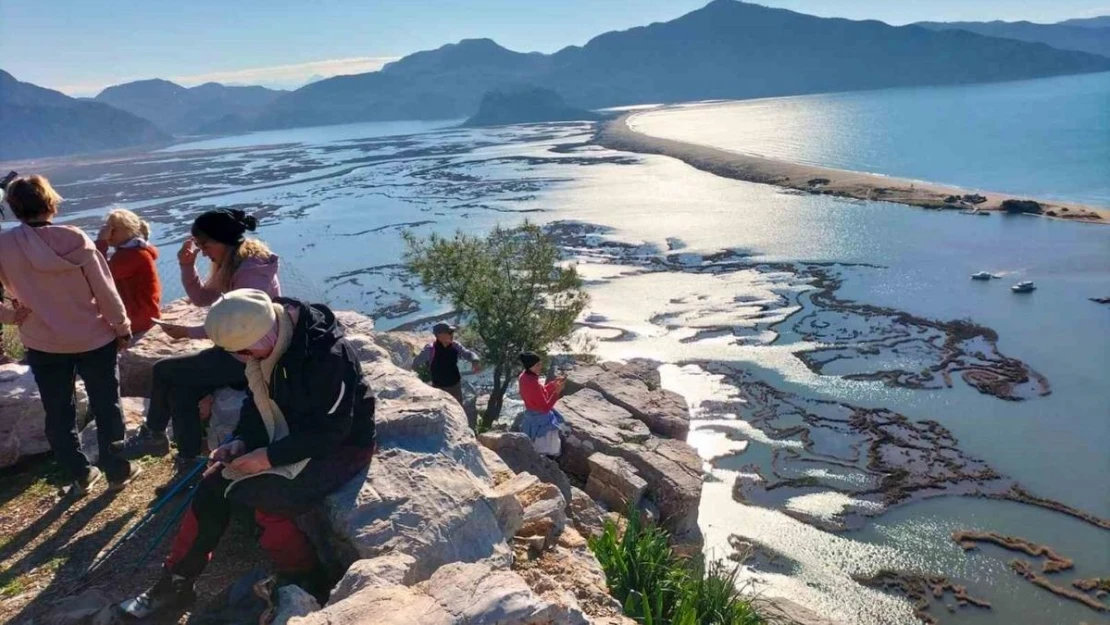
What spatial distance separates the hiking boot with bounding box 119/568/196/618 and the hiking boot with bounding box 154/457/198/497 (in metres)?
1.64

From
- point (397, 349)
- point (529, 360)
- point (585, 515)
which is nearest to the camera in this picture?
point (585, 515)

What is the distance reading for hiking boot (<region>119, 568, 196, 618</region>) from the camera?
14.9 feet

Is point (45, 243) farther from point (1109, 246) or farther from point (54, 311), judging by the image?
point (1109, 246)

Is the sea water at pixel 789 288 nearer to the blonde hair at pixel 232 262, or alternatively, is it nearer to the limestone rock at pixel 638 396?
the limestone rock at pixel 638 396

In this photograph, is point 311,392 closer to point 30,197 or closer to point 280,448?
point 280,448

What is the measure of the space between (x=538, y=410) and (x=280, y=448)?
220 inches

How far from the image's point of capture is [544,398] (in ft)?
32.2

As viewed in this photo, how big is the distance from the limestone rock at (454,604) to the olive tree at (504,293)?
11382 millimetres

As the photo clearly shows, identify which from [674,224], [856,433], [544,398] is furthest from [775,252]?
[544,398]

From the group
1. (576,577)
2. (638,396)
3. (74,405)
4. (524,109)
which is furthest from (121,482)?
(524,109)

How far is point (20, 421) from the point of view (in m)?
6.73

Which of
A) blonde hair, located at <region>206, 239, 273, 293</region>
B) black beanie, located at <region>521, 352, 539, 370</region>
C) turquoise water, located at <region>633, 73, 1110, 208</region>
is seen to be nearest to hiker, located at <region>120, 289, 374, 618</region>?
blonde hair, located at <region>206, 239, 273, 293</region>

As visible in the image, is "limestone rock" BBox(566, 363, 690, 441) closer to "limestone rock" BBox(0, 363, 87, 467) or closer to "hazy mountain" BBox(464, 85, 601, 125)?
"limestone rock" BBox(0, 363, 87, 467)

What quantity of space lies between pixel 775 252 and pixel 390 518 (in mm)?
34227
